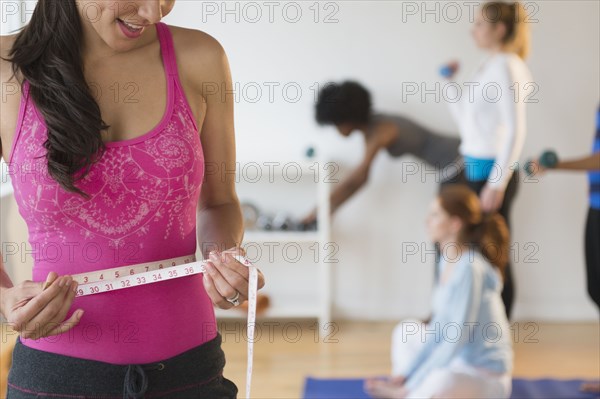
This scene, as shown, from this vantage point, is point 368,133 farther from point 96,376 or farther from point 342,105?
point 96,376

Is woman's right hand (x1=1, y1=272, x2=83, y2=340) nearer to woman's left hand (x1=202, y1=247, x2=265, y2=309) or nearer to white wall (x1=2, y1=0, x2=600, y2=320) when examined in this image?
woman's left hand (x1=202, y1=247, x2=265, y2=309)

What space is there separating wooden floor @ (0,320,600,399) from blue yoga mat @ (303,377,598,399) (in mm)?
73

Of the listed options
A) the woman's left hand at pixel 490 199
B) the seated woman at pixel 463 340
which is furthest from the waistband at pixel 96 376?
the woman's left hand at pixel 490 199

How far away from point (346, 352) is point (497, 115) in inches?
50.8

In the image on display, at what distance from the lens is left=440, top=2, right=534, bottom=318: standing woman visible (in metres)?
3.63

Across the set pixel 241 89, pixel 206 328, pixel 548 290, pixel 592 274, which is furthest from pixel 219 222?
pixel 548 290

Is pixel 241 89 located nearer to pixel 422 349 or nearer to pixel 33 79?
pixel 422 349

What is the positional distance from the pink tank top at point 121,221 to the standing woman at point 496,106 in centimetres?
272

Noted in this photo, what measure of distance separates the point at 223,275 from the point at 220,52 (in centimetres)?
30

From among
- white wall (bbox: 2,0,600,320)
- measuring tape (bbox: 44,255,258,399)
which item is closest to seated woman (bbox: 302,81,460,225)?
white wall (bbox: 2,0,600,320)

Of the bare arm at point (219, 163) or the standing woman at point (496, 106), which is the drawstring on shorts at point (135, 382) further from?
the standing woman at point (496, 106)

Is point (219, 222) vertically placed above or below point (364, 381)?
above

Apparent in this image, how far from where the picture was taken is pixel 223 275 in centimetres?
103

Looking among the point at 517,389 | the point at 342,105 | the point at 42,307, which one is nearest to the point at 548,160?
the point at 517,389
